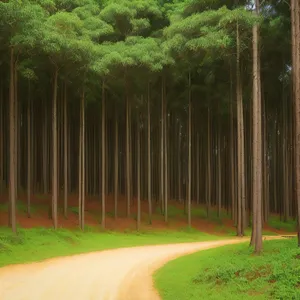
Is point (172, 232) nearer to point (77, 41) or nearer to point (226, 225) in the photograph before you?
point (226, 225)

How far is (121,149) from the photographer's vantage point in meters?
35.3

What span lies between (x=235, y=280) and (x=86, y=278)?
3.21 meters

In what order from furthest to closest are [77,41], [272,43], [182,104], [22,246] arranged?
[182,104], [272,43], [77,41], [22,246]

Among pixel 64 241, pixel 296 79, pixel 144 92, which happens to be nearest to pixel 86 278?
pixel 296 79

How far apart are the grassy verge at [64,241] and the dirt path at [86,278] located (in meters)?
1.20

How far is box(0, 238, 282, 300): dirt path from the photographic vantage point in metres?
8.02

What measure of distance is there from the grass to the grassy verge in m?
4.96

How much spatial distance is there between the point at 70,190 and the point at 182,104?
30.5 feet

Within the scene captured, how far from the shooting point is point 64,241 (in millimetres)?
16672

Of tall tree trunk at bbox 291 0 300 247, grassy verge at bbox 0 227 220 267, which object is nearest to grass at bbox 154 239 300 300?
tall tree trunk at bbox 291 0 300 247

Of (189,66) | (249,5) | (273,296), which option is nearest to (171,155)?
(189,66)

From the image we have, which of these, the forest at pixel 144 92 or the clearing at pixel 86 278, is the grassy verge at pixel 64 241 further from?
the clearing at pixel 86 278

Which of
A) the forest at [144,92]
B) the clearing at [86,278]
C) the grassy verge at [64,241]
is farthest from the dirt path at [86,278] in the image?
the forest at [144,92]

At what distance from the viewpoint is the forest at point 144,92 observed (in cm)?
1622
